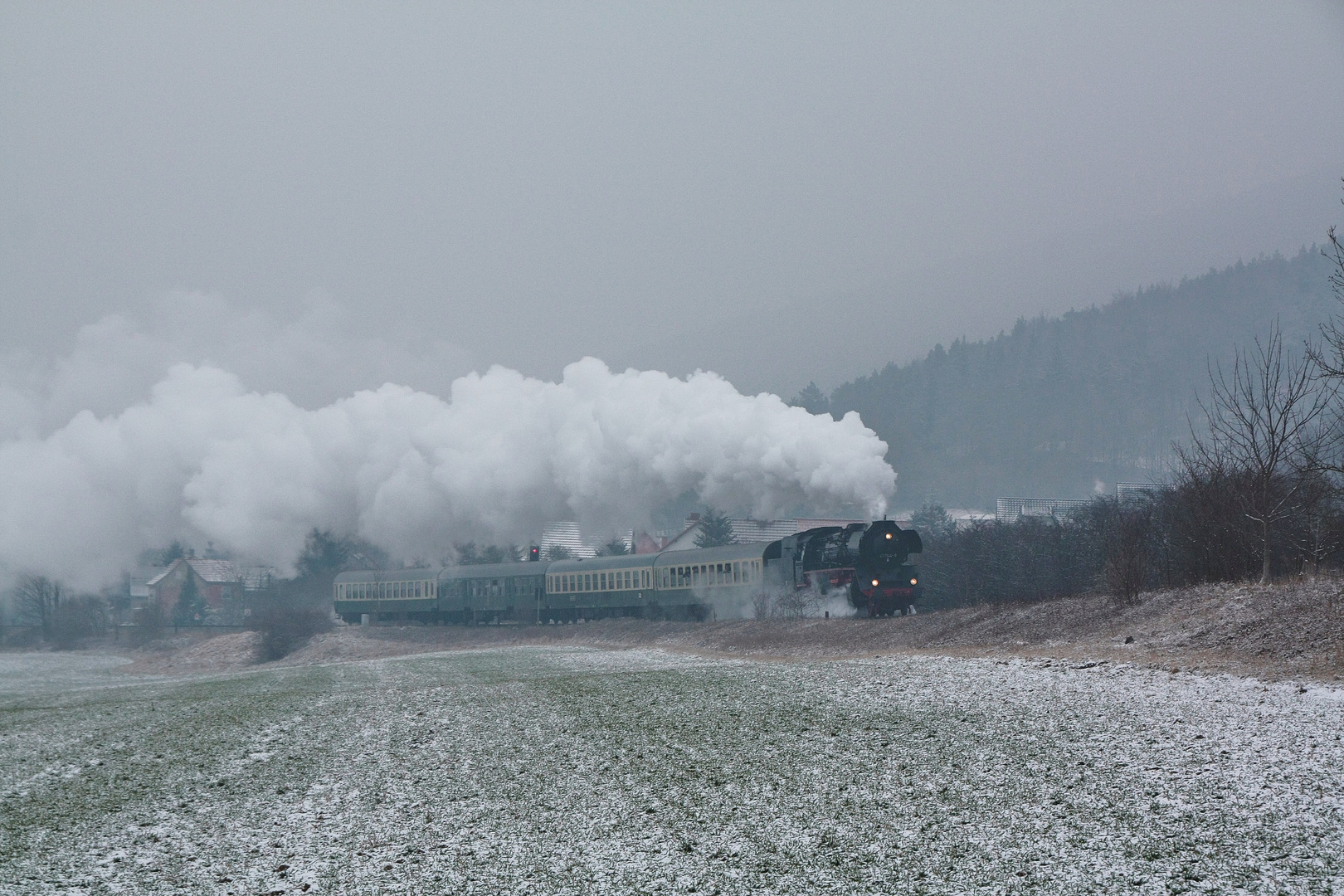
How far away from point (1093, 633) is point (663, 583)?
25401 millimetres

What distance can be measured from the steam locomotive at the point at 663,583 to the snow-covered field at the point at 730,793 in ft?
55.6

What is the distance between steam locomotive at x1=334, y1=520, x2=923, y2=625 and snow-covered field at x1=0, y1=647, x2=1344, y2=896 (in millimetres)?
16941

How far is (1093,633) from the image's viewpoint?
26.3 m

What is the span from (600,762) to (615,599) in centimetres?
3768

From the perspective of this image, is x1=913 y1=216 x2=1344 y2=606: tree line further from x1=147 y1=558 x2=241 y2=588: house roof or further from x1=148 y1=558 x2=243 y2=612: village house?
x1=147 y1=558 x2=241 y2=588: house roof

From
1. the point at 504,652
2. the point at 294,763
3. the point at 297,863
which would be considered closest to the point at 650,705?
the point at 294,763

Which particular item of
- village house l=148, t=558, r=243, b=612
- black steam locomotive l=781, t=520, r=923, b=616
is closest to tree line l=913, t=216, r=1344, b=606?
black steam locomotive l=781, t=520, r=923, b=616

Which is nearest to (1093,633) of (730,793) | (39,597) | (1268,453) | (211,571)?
(1268,453)

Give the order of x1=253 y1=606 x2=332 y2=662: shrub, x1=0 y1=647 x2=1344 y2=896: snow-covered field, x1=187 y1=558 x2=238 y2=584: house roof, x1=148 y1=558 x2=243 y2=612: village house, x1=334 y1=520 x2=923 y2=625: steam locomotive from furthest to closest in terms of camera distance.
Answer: x1=187 y1=558 x2=238 y2=584: house roof, x1=148 y1=558 x2=243 y2=612: village house, x1=253 y1=606 x2=332 y2=662: shrub, x1=334 y1=520 x2=923 y2=625: steam locomotive, x1=0 y1=647 x2=1344 y2=896: snow-covered field

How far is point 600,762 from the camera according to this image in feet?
49.1

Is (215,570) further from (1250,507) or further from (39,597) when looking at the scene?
(1250,507)

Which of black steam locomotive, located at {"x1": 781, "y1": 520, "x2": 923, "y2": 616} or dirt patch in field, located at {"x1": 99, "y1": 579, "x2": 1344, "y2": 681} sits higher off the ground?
black steam locomotive, located at {"x1": 781, "y1": 520, "x2": 923, "y2": 616}

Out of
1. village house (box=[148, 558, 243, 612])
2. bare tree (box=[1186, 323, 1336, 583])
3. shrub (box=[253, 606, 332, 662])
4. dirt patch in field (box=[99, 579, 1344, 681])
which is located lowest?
shrub (box=[253, 606, 332, 662])

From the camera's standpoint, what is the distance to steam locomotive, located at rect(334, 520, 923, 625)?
3859cm
